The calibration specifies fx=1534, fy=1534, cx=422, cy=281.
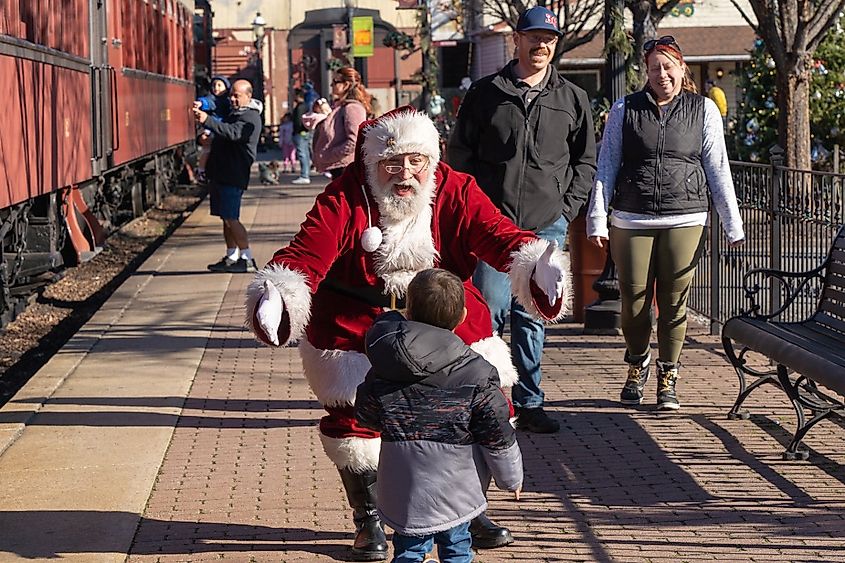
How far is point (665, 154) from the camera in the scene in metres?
7.84

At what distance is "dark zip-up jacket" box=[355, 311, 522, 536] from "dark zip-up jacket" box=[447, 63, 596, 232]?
2.76m

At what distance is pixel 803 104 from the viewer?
60.1ft

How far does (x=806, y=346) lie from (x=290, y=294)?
2.84 metres

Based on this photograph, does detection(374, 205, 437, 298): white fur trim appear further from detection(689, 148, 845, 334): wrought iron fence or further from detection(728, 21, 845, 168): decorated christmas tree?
detection(728, 21, 845, 168): decorated christmas tree

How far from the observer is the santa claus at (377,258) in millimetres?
5336

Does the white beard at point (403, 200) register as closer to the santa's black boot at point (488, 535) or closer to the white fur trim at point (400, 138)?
the white fur trim at point (400, 138)

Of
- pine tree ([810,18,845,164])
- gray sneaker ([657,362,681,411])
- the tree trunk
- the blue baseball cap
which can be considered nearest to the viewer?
the blue baseball cap

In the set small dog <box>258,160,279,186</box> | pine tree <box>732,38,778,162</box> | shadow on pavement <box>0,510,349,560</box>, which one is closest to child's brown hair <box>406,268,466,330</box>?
shadow on pavement <box>0,510,349,560</box>

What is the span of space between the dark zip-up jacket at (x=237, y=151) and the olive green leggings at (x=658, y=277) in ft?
20.4

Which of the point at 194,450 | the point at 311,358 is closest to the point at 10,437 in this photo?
the point at 194,450

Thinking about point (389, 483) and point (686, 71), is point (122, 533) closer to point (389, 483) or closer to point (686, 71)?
point (389, 483)

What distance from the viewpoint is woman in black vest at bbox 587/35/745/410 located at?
7832 mm

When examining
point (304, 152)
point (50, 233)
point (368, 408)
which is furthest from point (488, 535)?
point (304, 152)

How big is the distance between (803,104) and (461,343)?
47.9ft
